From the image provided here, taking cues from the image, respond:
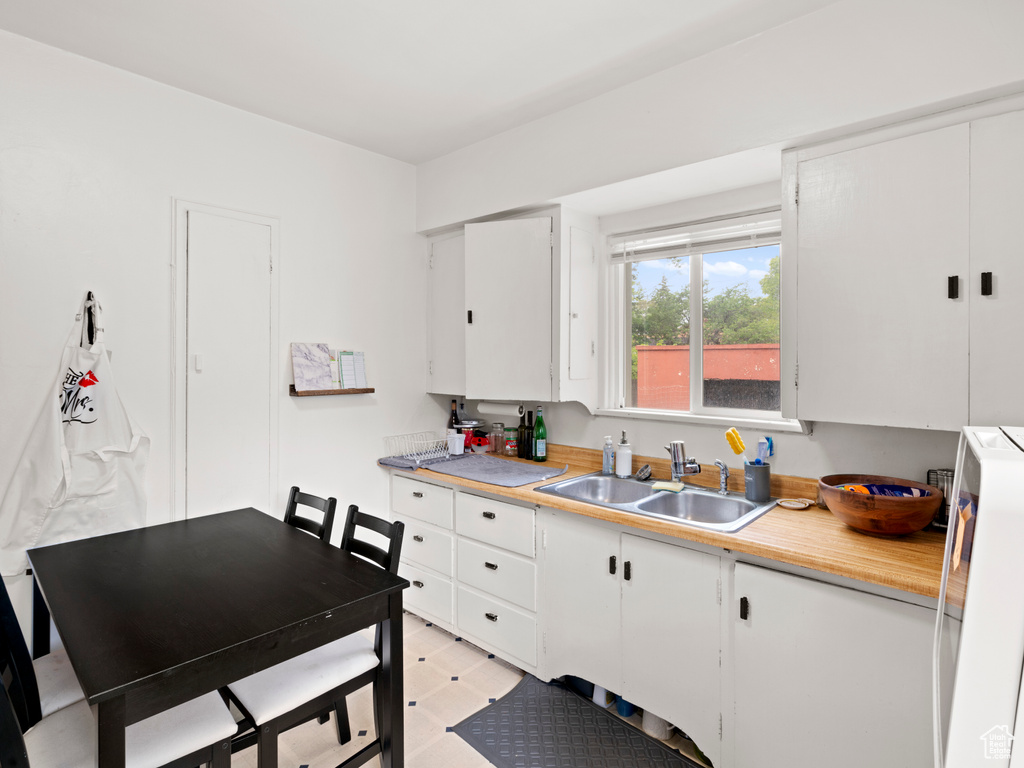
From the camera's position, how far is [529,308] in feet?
8.97

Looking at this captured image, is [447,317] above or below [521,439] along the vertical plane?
above

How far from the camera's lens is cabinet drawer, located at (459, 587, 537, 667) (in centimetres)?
236

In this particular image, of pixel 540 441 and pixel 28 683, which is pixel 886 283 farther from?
pixel 28 683

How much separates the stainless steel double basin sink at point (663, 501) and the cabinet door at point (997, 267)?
2.59 ft

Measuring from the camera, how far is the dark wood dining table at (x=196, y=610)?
3.85 feet

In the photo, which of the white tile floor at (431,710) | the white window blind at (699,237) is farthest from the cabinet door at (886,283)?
the white tile floor at (431,710)

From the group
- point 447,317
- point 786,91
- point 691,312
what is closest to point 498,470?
point 447,317

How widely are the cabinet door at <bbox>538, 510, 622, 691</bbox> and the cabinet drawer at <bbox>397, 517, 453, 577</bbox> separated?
606 mm

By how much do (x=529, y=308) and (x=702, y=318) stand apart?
0.85 m

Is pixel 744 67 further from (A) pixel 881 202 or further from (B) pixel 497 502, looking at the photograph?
(B) pixel 497 502

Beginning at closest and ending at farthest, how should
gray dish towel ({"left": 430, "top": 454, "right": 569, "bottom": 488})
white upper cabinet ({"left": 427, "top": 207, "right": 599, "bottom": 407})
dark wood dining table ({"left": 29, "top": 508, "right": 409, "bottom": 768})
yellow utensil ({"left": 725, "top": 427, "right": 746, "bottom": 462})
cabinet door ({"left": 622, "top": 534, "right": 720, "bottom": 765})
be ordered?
dark wood dining table ({"left": 29, "top": 508, "right": 409, "bottom": 768}) → cabinet door ({"left": 622, "top": 534, "right": 720, "bottom": 765}) → yellow utensil ({"left": 725, "top": 427, "right": 746, "bottom": 462}) → gray dish towel ({"left": 430, "top": 454, "right": 569, "bottom": 488}) → white upper cabinet ({"left": 427, "top": 207, "right": 599, "bottom": 407})

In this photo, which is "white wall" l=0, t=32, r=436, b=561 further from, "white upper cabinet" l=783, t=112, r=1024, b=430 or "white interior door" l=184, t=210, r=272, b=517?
"white upper cabinet" l=783, t=112, r=1024, b=430

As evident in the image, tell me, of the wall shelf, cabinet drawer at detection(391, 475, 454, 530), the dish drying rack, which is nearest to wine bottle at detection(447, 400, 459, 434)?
the dish drying rack

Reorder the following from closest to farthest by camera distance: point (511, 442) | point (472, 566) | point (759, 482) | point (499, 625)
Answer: point (759, 482)
point (499, 625)
point (472, 566)
point (511, 442)
